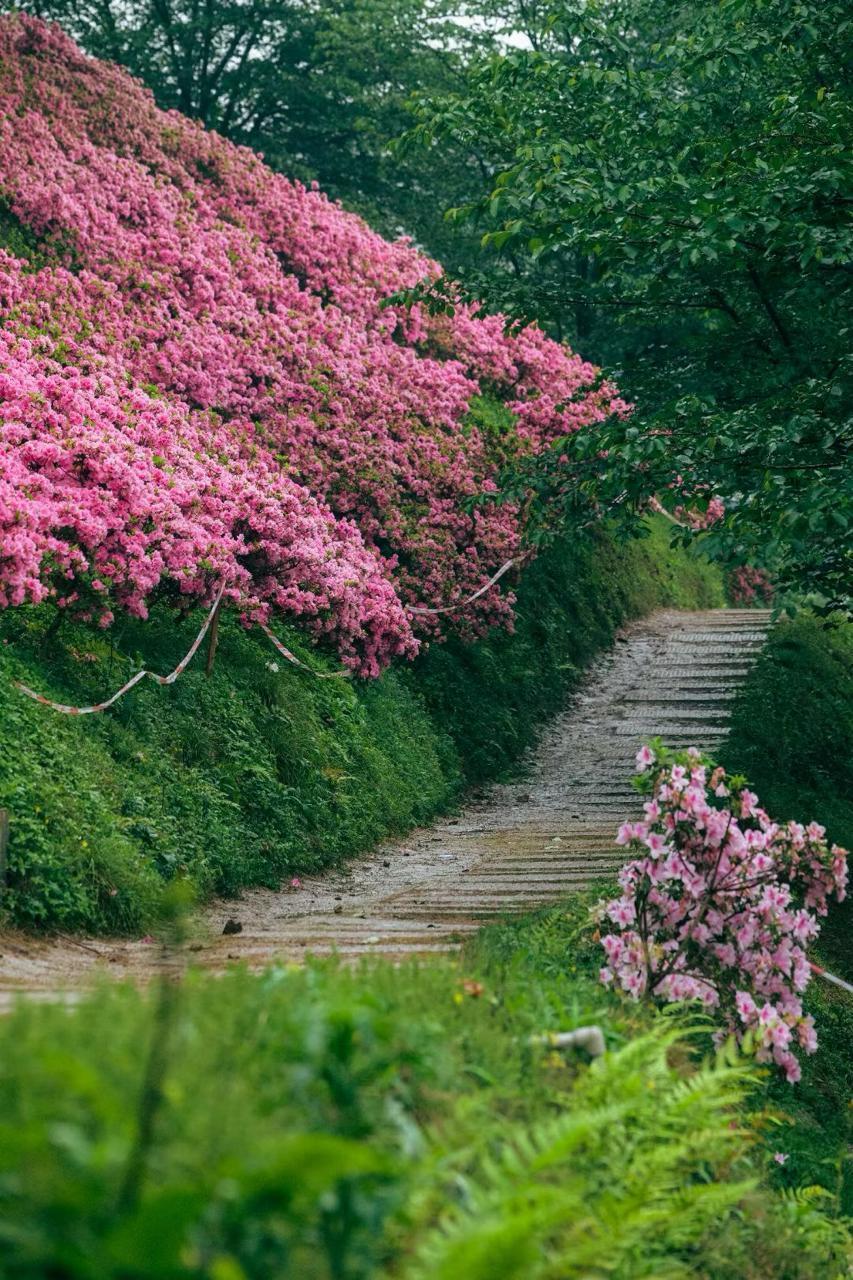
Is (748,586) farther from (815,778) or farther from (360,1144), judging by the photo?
(360,1144)

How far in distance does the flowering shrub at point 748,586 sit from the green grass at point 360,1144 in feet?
77.1

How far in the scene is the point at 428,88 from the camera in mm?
26453

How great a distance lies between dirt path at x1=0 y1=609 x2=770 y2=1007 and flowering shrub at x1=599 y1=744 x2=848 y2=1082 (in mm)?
981

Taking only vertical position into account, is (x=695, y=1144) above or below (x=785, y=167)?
below

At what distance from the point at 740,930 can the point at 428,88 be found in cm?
2338

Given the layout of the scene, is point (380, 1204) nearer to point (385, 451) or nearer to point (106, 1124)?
point (106, 1124)

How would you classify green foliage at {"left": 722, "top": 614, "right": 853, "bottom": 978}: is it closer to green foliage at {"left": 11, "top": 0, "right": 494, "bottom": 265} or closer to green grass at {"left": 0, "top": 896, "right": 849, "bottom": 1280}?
green grass at {"left": 0, "top": 896, "right": 849, "bottom": 1280}

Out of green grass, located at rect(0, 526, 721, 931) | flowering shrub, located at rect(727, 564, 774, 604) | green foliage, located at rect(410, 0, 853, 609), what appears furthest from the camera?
flowering shrub, located at rect(727, 564, 774, 604)

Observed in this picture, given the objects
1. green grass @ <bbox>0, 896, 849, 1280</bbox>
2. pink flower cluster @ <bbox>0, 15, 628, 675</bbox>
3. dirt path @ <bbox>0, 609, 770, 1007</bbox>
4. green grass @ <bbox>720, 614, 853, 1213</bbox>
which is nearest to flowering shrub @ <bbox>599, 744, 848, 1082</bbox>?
green grass @ <bbox>720, 614, 853, 1213</bbox>

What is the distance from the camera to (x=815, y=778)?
555 inches

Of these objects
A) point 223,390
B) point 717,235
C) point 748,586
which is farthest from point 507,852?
point 748,586

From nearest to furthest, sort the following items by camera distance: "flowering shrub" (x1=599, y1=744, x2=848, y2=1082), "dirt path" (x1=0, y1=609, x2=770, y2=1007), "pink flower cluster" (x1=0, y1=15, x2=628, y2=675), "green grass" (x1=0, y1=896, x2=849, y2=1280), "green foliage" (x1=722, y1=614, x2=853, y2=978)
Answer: "green grass" (x1=0, y1=896, x2=849, y2=1280)
"flowering shrub" (x1=599, y1=744, x2=848, y2=1082)
"dirt path" (x1=0, y1=609, x2=770, y2=1007)
"pink flower cluster" (x1=0, y1=15, x2=628, y2=675)
"green foliage" (x1=722, y1=614, x2=853, y2=978)

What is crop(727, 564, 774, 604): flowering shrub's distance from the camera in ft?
91.9

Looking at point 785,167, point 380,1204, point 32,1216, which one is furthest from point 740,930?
point 785,167
